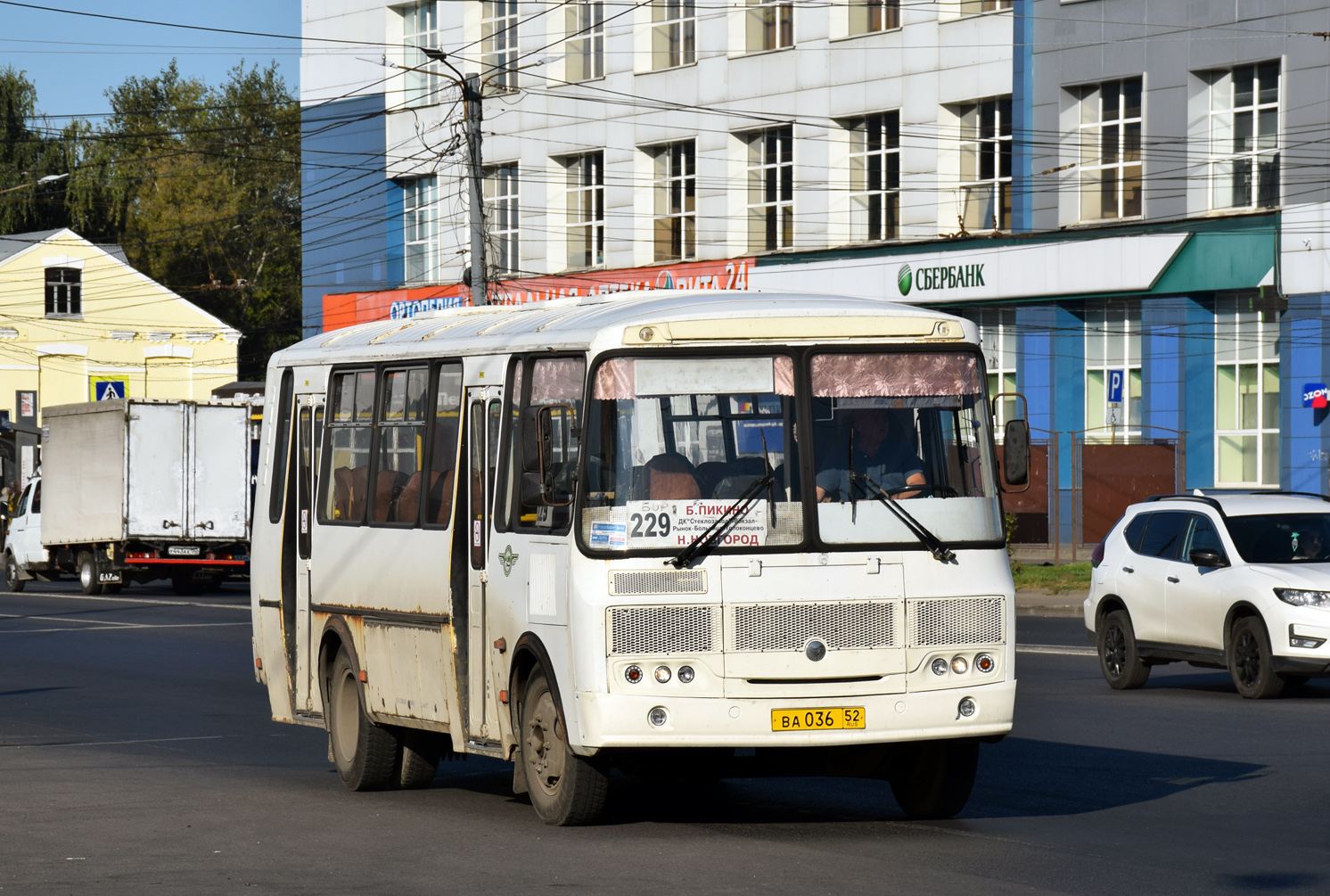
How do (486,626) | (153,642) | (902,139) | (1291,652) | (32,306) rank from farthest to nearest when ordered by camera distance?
(32,306), (902,139), (153,642), (1291,652), (486,626)

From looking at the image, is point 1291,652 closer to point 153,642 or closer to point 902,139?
point 153,642

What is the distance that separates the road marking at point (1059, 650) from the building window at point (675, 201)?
2574cm

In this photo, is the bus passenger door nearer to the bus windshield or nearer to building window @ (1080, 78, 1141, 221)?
the bus windshield

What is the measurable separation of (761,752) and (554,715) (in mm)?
980

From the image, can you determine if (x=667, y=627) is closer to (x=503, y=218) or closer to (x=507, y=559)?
(x=507, y=559)

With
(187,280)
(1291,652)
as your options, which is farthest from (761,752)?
(187,280)

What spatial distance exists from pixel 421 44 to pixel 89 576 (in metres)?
21.7

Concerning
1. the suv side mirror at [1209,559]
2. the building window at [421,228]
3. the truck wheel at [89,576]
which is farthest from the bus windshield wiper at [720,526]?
the building window at [421,228]

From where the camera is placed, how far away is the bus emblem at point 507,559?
10492 mm

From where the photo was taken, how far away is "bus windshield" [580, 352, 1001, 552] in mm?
9758

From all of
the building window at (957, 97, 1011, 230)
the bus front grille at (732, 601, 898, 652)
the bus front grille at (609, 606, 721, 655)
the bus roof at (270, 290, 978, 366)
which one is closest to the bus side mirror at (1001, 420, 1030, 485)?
the bus roof at (270, 290, 978, 366)

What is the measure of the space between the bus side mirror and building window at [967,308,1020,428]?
30669 mm

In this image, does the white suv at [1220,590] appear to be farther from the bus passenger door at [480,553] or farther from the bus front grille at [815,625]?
the bus passenger door at [480,553]

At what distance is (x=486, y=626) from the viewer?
10766mm
